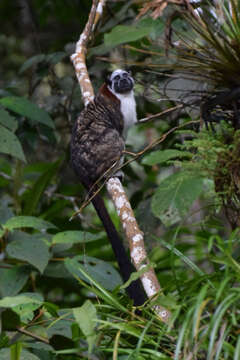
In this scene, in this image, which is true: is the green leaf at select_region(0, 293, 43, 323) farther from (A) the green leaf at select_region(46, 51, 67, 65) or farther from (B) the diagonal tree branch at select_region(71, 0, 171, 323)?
(A) the green leaf at select_region(46, 51, 67, 65)

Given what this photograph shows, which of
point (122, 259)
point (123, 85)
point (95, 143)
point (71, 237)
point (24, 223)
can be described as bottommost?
point (122, 259)

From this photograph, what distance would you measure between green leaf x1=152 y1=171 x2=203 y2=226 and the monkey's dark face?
4.59ft

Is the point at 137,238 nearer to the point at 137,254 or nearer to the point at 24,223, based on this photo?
the point at 137,254

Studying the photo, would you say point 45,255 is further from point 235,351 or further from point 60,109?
point 60,109

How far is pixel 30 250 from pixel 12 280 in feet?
0.57

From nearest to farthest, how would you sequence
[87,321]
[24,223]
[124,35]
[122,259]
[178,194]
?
[87,321], [124,35], [178,194], [122,259], [24,223]

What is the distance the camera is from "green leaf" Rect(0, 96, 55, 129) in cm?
294

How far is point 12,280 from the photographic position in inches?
99.8

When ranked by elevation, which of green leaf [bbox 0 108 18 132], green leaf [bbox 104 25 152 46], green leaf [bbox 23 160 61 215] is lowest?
green leaf [bbox 23 160 61 215]

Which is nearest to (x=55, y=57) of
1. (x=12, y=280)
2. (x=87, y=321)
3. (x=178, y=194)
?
(x=12, y=280)

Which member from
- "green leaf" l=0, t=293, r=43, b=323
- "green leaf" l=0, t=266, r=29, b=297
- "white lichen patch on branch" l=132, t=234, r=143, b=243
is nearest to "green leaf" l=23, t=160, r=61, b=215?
"green leaf" l=0, t=266, r=29, b=297

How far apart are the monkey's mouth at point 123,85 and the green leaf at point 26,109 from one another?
0.50 m

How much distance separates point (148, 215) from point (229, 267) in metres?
1.47

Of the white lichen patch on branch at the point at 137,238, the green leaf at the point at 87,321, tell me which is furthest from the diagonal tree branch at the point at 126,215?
the green leaf at the point at 87,321
